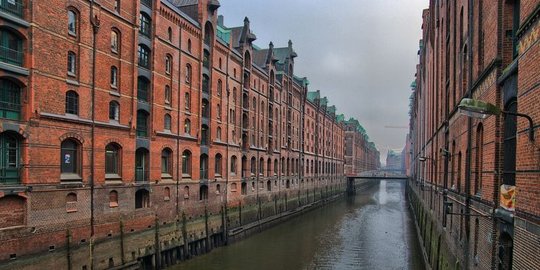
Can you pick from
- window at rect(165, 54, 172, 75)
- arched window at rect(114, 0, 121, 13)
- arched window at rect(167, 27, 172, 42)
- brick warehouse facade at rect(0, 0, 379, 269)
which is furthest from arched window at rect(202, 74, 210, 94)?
arched window at rect(114, 0, 121, 13)

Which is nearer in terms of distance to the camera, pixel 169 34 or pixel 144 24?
pixel 144 24

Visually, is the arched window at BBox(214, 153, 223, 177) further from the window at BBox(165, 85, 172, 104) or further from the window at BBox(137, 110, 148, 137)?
the window at BBox(137, 110, 148, 137)

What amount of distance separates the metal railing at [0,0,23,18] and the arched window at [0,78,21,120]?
2.53 m

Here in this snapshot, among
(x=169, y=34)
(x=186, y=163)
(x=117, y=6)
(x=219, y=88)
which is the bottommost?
(x=186, y=163)

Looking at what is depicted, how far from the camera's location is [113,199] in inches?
821

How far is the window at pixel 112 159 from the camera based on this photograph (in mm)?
20812

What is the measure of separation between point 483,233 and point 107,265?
644 inches

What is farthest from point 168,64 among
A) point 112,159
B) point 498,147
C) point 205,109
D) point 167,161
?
point 498,147

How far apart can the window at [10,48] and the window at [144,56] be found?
315 inches

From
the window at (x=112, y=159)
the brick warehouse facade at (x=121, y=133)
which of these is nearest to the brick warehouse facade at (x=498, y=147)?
the brick warehouse facade at (x=121, y=133)

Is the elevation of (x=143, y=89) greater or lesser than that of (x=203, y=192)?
greater

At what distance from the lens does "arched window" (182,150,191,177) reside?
92.5 feet

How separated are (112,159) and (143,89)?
4804 millimetres

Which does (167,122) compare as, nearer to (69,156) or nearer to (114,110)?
(114,110)
